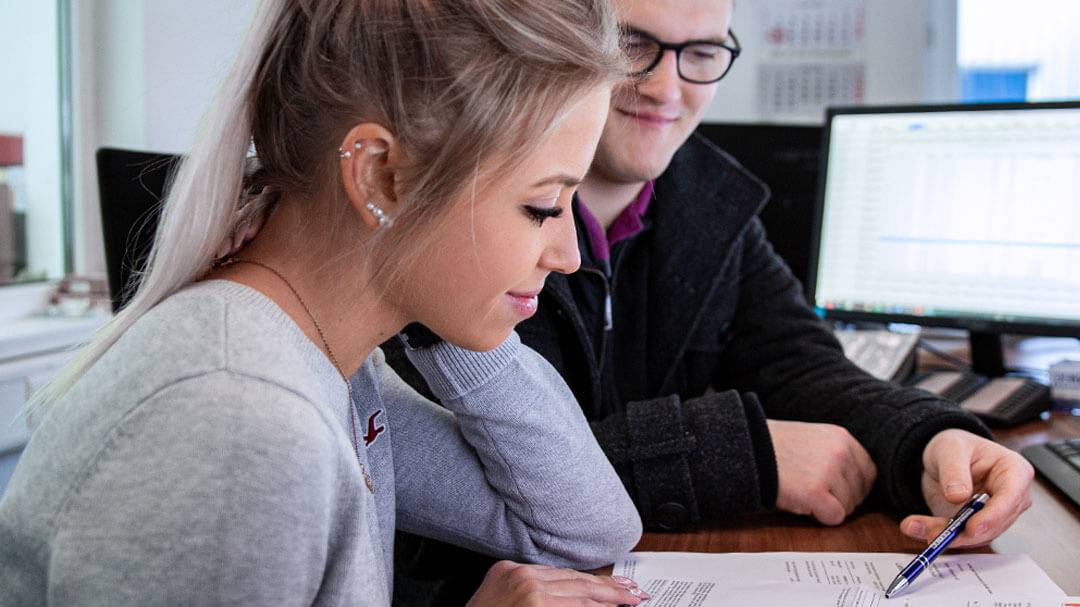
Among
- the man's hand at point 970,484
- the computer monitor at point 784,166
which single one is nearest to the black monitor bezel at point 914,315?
the computer monitor at point 784,166

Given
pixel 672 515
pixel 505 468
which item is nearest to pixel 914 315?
pixel 672 515

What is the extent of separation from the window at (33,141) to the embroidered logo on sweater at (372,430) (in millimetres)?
1528

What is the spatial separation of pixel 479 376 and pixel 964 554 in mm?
465

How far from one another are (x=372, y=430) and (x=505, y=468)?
123 millimetres

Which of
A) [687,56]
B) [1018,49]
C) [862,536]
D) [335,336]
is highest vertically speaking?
[1018,49]

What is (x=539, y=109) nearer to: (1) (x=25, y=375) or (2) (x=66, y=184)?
(1) (x=25, y=375)

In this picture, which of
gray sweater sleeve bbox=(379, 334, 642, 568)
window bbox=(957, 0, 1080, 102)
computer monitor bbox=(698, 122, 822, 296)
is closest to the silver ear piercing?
gray sweater sleeve bbox=(379, 334, 642, 568)

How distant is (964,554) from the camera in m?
0.91

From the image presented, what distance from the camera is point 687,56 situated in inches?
49.1

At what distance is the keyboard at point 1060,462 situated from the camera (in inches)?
41.4

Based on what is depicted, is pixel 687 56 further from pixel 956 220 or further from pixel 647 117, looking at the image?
Result: pixel 956 220

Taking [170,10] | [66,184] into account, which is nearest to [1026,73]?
[170,10]

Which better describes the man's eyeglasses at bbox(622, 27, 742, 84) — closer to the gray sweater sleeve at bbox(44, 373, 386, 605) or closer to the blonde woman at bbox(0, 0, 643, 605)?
the blonde woman at bbox(0, 0, 643, 605)

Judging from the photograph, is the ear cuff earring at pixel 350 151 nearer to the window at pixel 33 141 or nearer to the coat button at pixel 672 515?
the coat button at pixel 672 515
